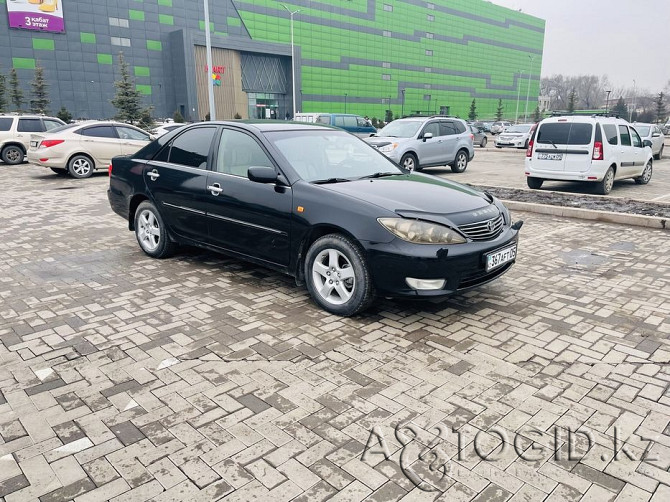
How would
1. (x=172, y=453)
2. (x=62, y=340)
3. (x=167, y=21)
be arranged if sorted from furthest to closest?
(x=167, y=21), (x=62, y=340), (x=172, y=453)

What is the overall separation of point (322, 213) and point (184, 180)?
2.06m

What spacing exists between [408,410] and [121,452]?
161 centimetres

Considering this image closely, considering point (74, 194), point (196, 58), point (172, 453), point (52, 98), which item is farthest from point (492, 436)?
point (196, 58)

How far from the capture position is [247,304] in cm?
491

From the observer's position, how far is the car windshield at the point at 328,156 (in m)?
5.07

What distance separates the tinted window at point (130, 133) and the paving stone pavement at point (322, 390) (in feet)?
35.0

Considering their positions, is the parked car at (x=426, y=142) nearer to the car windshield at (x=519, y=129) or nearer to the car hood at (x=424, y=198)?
the car hood at (x=424, y=198)

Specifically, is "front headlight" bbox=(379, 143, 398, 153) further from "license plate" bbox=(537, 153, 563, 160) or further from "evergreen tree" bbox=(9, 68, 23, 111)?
"evergreen tree" bbox=(9, 68, 23, 111)

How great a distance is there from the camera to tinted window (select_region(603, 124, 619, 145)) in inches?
453

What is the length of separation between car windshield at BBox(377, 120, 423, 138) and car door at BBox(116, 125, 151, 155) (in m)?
7.24

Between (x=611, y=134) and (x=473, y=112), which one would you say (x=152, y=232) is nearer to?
(x=611, y=134)

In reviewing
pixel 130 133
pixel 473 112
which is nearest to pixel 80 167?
pixel 130 133

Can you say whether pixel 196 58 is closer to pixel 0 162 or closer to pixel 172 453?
pixel 0 162

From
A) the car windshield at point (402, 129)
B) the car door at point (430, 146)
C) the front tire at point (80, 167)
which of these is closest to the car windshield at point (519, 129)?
the car door at point (430, 146)
